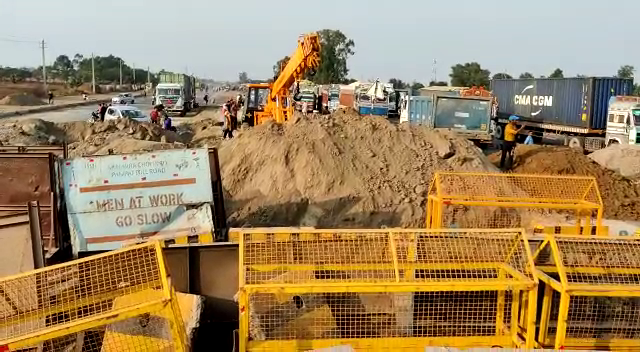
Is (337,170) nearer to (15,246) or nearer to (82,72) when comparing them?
(15,246)

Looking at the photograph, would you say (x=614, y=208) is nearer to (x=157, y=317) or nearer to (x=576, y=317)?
(x=576, y=317)

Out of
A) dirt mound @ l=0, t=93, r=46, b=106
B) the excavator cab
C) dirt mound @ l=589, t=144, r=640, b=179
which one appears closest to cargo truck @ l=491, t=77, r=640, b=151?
dirt mound @ l=589, t=144, r=640, b=179

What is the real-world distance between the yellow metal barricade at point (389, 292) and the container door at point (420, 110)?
58.1 ft

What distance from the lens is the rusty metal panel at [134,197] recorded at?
8648mm

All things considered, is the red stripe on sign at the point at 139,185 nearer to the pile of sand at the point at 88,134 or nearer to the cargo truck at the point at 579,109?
the pile of sand at the point at 88,134

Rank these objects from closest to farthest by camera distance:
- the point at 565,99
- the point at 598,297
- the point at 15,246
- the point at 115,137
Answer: the point at 598,297 < the point at 15,246 < the point at 115,137 < the point at 565,99

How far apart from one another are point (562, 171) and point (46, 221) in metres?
13.4

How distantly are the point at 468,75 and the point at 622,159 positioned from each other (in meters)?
70.4

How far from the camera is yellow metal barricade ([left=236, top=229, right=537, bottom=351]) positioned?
482 cm

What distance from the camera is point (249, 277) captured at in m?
4.81

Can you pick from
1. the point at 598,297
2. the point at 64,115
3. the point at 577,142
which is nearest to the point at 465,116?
the point at 577,142

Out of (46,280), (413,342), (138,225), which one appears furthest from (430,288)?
(138,225)

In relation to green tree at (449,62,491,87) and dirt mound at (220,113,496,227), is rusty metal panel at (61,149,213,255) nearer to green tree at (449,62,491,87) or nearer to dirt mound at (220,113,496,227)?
dirt mound at (220,113,496,227)

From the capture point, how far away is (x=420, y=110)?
2445 centimetres
